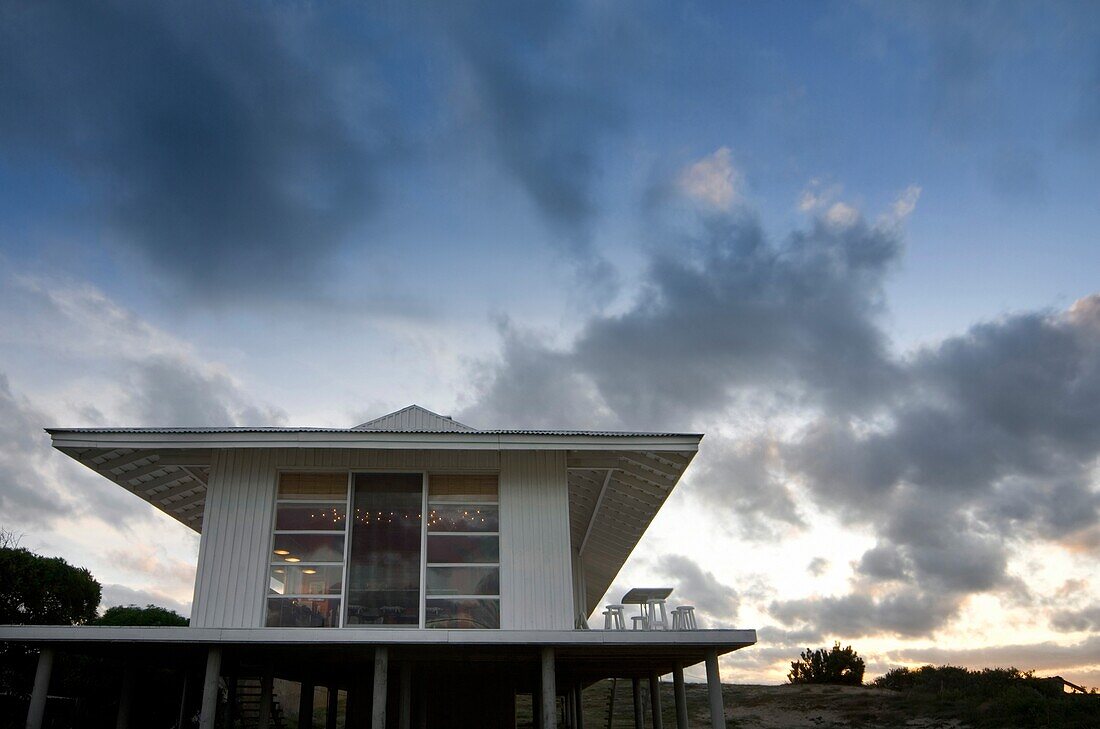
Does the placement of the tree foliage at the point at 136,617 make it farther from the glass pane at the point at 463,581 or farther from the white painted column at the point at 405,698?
the glass pane at the point at 463,581

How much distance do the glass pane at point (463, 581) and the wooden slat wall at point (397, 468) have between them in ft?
0.46

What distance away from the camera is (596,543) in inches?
651

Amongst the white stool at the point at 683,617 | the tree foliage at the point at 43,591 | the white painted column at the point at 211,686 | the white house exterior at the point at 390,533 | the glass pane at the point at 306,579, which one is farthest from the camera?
the tree foliage at the point at 43,591

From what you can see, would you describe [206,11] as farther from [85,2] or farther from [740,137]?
[740,137]

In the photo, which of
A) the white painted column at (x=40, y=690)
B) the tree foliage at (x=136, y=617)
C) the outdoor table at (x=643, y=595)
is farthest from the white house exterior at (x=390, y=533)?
the tree foliage at (x=136, y=617)

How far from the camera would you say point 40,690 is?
8.84 meters

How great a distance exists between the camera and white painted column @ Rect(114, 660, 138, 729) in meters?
10.2

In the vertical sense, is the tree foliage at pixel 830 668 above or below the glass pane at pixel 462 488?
below

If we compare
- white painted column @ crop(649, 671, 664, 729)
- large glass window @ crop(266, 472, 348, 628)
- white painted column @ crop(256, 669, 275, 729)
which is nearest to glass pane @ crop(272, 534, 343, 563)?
large glass window @ crop(266, 472, 348, 628)

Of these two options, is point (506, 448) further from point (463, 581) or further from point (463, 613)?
point (463, 613)

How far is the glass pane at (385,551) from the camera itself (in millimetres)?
9961

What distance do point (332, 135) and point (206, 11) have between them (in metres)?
3.15

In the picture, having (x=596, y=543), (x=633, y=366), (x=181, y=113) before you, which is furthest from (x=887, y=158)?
(x=181, y=113)

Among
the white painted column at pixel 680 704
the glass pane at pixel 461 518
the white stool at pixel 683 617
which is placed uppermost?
the glass pane at pixel 461 518
